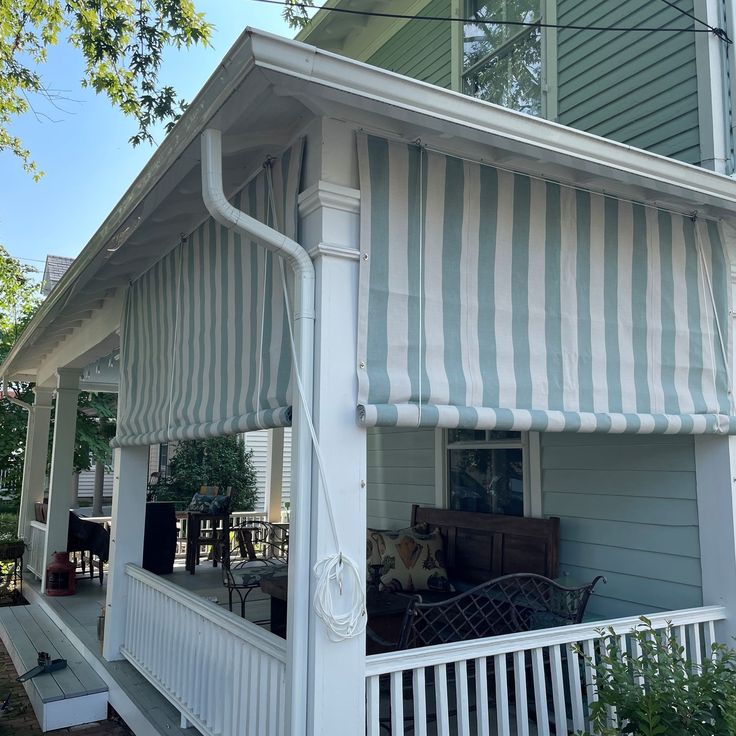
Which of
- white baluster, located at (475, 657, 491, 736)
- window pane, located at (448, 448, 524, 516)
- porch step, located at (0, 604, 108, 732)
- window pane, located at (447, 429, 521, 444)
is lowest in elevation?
porch step, located at (0, 604, 108, 732)

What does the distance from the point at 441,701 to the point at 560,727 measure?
0.64 meters

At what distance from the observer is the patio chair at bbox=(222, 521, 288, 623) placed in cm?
530

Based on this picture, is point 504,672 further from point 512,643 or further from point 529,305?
point 529,305

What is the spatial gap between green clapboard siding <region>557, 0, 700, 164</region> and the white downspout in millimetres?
2663

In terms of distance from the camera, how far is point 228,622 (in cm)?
300

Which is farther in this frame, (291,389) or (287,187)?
(287,187)

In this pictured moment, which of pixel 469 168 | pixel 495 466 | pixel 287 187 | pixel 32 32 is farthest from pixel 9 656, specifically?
pixel 32 32

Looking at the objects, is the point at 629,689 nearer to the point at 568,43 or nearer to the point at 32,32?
the point at 568,43

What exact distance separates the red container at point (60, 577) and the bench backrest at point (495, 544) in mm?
4173

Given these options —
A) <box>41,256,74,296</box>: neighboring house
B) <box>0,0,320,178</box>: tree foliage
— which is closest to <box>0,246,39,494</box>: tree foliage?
<box>0,0,320,178</box>: tree foliage

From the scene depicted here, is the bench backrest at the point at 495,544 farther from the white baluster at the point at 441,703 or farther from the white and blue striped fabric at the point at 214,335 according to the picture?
the white and blue striped fabric at the point at 214,335

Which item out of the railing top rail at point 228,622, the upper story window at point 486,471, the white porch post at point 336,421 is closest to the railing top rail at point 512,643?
the white porch post at point 336,421

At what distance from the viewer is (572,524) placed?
165 inches

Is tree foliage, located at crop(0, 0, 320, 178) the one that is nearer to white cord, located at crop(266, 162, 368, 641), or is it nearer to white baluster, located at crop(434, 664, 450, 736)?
white cord, located at crop(266, 162, 368, 641)
